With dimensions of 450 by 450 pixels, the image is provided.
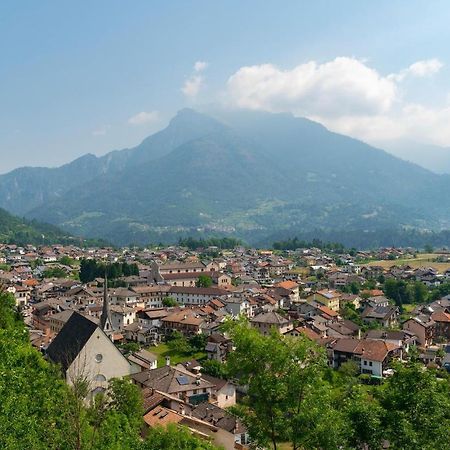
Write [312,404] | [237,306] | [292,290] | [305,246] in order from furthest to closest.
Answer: [305,246]
[292,290]
[237,306]
[312,404]

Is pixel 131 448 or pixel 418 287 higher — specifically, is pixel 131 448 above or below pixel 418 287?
above

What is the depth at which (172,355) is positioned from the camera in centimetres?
4531

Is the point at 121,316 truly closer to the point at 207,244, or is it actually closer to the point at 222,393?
the point at 222,393

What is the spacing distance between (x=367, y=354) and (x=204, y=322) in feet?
58.5

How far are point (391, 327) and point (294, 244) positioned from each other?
331 feet

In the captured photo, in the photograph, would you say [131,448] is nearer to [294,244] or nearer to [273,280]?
[273,280]

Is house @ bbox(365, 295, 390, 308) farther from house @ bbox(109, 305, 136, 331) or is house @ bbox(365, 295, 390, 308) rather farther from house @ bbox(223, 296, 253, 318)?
house @ bbox(109, 305, 136, 331)

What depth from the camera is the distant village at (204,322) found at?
1102 inches

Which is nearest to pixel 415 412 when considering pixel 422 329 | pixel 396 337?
pixel 396 337

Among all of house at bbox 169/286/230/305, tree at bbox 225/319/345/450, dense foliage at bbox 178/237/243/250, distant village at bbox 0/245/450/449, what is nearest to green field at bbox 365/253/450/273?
distant village at bbox 0/245/450/449

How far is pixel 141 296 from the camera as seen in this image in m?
67.5

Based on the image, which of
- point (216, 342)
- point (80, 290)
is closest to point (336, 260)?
point (80, 290)

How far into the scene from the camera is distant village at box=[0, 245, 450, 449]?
2800 cm

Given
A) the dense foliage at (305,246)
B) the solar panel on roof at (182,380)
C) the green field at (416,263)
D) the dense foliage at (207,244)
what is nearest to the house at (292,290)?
the solar panel on roof at (182,380)
